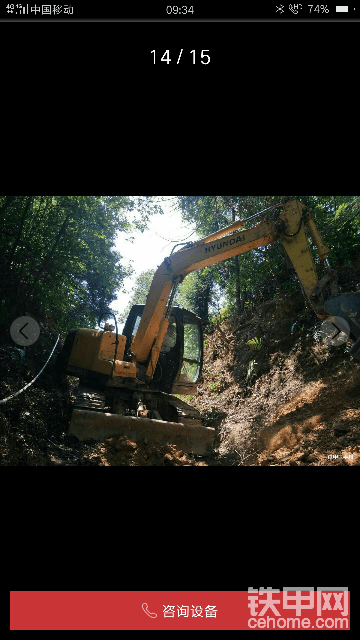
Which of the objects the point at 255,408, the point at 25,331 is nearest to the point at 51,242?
the point at 25,331

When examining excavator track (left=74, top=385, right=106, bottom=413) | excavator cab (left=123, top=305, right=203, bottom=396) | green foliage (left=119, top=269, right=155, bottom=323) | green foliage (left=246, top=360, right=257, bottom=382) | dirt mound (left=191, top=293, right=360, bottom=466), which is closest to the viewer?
dirt mound (left=191, top=293, right=360, bottom=466)

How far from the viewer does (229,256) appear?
256 inches

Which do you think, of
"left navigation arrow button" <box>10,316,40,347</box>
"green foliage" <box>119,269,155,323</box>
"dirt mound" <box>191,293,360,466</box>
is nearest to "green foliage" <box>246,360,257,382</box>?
"dirt mound" <box>191,293,360,466</box>

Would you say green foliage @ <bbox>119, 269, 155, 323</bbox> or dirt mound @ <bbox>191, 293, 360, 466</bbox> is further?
green foliage @ <bbox>119, 269, 155, 323</bbox>

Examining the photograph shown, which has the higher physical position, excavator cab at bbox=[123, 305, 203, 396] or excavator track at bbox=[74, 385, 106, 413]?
excavator cab at bbox=[123, 305, 203, 396]

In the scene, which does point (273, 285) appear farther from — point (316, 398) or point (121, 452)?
point (121, 452)

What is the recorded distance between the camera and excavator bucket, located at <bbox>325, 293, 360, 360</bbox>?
523cm

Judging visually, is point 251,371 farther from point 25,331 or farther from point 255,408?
point 25,331

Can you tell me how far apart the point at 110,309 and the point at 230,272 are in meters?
6.27

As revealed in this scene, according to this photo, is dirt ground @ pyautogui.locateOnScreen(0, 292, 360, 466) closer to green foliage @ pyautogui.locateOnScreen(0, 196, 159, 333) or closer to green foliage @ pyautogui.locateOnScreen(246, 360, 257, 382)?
green foliage @ pyautogui.locateOnScreen(246, 360, 257, 382)

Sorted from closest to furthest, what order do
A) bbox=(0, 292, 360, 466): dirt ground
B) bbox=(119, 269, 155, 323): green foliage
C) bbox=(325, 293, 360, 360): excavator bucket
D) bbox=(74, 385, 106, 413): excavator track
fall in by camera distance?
bbox=(0, 292, 360, 466): dirt ground < bbox=(325, 293, 360, 360): excavator bucket < bbox=(74, 385, 106, 413): excavator track < bbox=(119, 269, 155, 323): green foliage

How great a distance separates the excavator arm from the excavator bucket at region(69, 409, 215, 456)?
1.78 metres

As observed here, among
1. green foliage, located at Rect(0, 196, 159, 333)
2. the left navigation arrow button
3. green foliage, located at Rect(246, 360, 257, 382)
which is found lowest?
green foliage, located at Rect(246, 360, 257, 382)

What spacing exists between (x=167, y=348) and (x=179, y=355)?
33 centimetres
